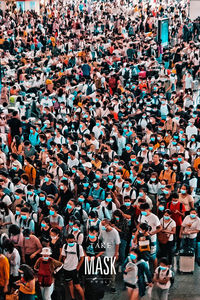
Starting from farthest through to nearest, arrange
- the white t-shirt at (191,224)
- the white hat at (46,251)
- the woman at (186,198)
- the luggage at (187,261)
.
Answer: the woman at (186,198) → the luggage at (187,261) → the white t-shirt at (191,224) → the white hat at (46,251)

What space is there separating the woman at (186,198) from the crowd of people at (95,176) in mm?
16

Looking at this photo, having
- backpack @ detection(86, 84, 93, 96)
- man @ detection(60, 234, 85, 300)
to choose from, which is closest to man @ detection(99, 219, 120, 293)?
man @ detection(60, 234, 85, 300)

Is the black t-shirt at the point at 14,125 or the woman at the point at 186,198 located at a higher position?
the black t-shirt at the point at 14,125

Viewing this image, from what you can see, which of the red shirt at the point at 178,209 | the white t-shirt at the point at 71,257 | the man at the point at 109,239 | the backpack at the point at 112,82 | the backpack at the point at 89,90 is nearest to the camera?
the white t-shirt at the point at 71,257

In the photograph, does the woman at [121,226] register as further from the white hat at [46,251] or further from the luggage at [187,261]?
the white hat at [46,251]

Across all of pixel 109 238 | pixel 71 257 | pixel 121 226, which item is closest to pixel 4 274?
pixel 71 257

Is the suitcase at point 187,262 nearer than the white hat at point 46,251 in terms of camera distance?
No

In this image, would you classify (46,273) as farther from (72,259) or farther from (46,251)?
(72,259)

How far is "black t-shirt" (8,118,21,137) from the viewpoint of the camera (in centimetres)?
1223

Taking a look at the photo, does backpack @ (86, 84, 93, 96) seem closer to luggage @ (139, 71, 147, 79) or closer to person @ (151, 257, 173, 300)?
luggage @ (139, 71, 147, 79)

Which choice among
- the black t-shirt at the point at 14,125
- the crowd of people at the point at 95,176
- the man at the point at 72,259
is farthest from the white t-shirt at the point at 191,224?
the black t-shirt at the point at 14,125

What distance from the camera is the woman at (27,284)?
21.7ft

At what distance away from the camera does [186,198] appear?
8.83 meters

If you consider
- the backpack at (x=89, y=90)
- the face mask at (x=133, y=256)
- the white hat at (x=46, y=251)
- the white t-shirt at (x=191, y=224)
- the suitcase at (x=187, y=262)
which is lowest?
the suitcase at (x=187, y=262)
